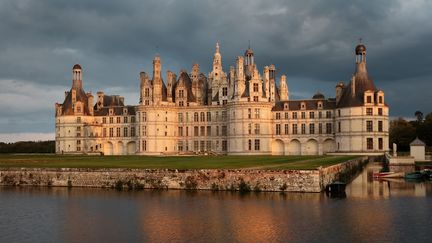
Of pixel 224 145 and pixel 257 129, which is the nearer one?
pixel 257 129

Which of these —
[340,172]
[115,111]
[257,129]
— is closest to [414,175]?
[340,172]

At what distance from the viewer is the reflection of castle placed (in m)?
84.8

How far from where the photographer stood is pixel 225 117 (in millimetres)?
94250

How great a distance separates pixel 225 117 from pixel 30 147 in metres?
51.7

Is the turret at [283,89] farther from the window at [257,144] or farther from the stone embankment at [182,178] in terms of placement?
the stone embankment at [182,178]

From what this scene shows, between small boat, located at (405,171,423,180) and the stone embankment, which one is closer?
the stone embankment

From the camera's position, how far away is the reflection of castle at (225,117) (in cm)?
8475

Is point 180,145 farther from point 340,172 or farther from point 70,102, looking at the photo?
point 340,172

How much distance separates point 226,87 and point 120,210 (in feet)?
199

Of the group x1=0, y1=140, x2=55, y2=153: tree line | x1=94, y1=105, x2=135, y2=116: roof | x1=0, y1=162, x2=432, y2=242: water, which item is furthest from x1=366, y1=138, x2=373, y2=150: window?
x1=0, y1=140, x2=55, y2=153: tree line

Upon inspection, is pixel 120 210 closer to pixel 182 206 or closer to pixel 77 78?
pixel 182 206

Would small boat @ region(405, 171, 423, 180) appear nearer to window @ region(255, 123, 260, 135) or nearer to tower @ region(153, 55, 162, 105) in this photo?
window @ region(255, 123, 260, 135)

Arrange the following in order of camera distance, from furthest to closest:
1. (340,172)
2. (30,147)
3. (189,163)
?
(30,147), (189,163), (340,172)

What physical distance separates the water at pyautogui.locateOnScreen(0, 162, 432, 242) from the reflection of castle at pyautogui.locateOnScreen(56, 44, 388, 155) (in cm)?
3976
